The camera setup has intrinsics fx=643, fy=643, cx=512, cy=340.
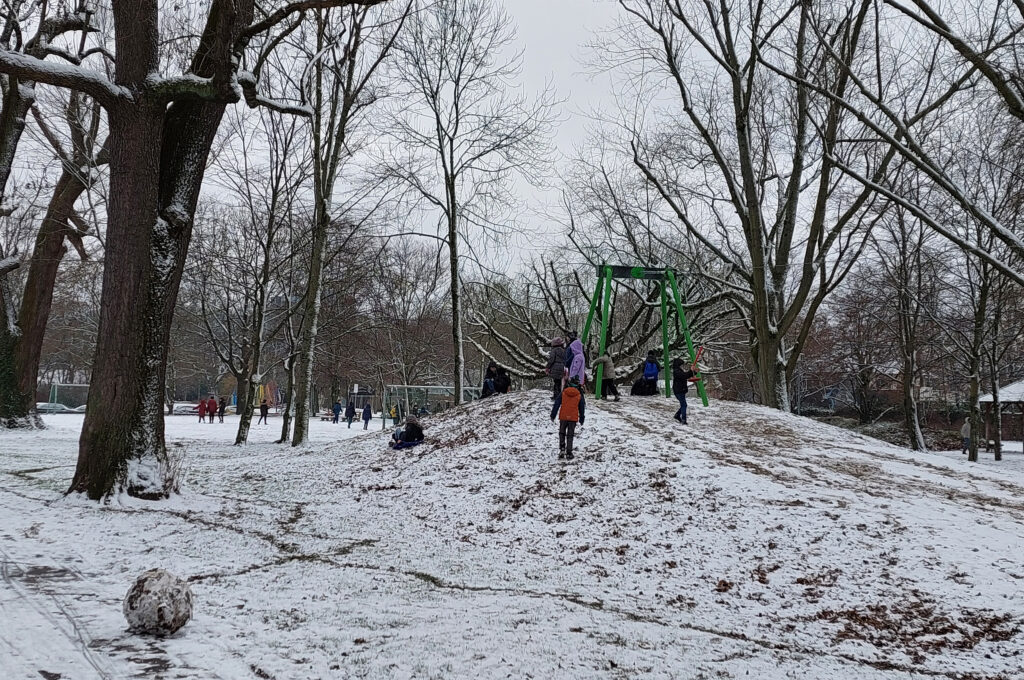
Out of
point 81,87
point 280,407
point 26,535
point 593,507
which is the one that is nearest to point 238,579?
point 26,535

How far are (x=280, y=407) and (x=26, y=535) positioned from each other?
62.4 m

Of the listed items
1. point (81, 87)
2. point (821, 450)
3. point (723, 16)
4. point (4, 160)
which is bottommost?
point (821, 450)

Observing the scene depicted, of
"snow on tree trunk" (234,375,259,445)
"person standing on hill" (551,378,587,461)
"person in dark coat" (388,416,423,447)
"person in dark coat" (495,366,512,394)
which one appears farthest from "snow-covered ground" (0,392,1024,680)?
"person in dark coat" (495,366,512,394)

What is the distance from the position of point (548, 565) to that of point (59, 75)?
8324 millimetres

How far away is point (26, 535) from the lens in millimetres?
6770

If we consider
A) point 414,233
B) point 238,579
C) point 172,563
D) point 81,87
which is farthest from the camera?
point 414,233

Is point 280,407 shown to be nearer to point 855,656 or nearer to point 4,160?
point 4,160

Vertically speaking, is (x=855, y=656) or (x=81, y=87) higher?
(x=81, y=87)

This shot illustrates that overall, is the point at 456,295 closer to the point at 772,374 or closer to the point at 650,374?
the point at 650,374

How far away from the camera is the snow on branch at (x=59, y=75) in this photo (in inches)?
304

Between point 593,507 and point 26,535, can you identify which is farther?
point 593,507

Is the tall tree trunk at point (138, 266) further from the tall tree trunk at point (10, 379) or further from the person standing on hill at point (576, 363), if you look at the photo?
the tall tree trunk at point (10, 379)

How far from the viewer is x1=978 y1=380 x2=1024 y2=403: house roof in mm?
33688

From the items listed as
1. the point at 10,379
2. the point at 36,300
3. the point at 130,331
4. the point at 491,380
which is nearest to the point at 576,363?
the point at 130,331
